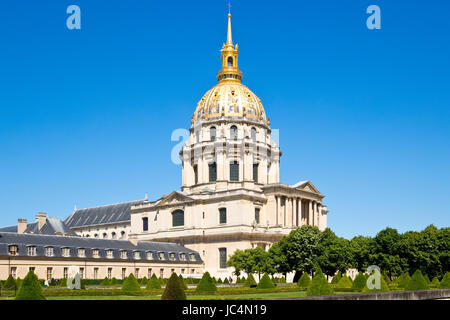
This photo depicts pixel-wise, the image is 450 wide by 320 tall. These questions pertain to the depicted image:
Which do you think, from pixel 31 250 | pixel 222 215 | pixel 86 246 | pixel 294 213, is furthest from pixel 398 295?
pixel 294 213

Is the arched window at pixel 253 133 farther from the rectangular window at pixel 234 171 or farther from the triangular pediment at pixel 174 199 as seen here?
the triangular pediment at pixel 174 199

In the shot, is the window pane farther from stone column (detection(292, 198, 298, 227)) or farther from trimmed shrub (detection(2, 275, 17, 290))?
trimmed shrub (detection(2, 275, 17, 290))

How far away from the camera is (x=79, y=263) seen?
70.4m

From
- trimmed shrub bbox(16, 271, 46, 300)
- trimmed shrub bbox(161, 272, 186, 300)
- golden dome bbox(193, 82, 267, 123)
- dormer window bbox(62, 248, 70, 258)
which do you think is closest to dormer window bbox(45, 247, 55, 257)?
dormer window bbox(62, 248, 70, 258)

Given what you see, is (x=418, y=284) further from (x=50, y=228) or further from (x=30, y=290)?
(x=50, y=228)

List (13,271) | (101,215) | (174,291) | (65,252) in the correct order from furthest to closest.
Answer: (101,215) → (65,252) → (13,271) → (174,291)

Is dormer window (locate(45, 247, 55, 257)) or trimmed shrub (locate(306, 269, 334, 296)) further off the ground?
dormer window (locate(45, 247, 55, 257))

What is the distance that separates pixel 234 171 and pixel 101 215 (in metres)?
32.6

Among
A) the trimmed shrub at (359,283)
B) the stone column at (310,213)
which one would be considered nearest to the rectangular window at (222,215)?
the stone column at (310,213)

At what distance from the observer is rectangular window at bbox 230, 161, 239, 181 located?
9562 centimetres

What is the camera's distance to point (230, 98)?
9975 cm

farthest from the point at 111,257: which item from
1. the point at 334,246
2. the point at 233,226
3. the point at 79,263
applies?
the point at 334,246

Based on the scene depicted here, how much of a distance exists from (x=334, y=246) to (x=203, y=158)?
1383 inches
